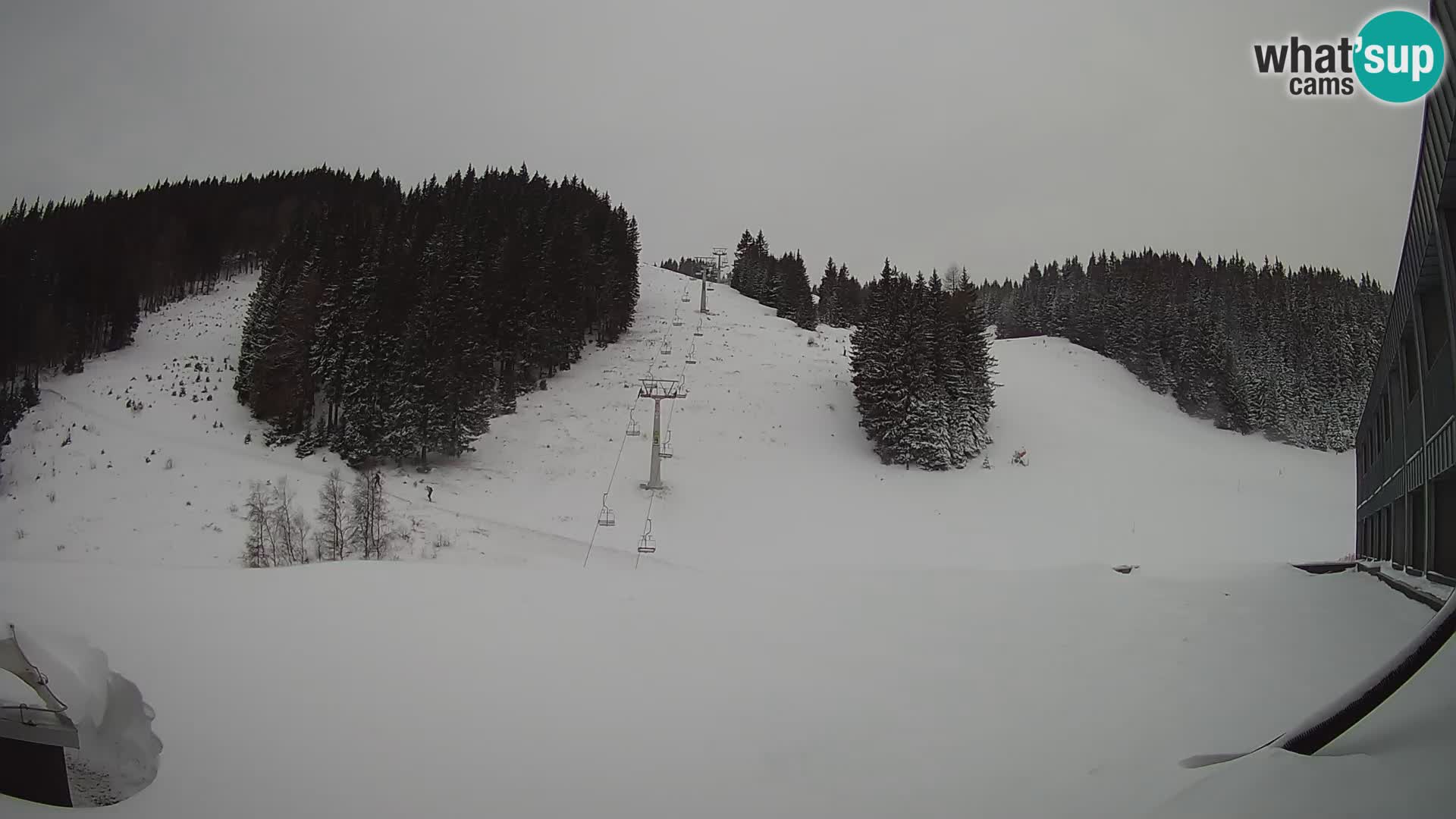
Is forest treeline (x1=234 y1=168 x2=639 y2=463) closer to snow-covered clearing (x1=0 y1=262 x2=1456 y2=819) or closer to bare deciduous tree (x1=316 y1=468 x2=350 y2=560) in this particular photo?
bare deciduous tree (x1=316 y1=468 x2=350 y2=560)

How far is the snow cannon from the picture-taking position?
143 inches

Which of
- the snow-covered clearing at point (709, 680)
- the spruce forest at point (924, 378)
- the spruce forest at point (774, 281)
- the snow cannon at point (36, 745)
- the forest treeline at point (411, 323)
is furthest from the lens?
the spruce forest at point (774, 281)

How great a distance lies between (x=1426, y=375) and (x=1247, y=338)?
6468 centimetres

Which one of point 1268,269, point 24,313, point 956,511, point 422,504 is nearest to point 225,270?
point 422,504

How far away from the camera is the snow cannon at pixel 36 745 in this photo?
11.9ft

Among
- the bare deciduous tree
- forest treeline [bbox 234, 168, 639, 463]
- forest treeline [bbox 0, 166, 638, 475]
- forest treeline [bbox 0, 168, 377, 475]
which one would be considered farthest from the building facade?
forest treeline [bbox 234, 168, 639, 463]

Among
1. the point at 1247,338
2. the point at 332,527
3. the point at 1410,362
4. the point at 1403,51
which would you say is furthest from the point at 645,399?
the point at 1247,338

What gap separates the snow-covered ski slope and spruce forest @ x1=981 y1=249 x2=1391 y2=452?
3870mm

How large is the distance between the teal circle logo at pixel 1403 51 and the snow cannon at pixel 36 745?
1126 cm

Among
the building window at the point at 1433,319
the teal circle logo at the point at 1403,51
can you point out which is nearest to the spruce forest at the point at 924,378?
the building window at the point at 1433,319

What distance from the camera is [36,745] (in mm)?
3703

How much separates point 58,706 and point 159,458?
26291 millimetres

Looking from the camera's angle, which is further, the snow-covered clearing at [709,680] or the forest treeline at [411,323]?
the forest treeline at [411,323]

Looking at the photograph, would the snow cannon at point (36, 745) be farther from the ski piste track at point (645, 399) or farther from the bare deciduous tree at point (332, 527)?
the ski piste track at point (645, 399)
